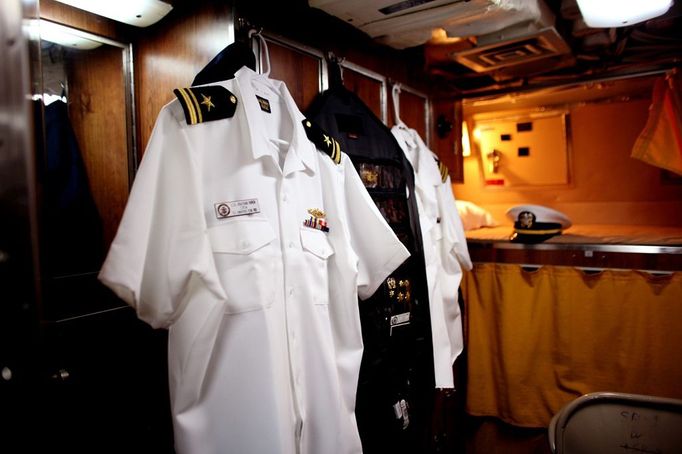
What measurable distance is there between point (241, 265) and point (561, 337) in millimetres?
2497

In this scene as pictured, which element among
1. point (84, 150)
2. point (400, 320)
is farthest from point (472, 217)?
point (84, 150)

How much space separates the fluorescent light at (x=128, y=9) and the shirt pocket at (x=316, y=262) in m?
1.12

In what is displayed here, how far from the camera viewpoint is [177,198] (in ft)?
4.88

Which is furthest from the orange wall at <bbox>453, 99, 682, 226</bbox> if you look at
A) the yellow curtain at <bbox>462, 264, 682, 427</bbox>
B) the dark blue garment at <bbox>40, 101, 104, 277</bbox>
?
the dark blue garment at <bbox>40, 101, 104, 277</bbox>

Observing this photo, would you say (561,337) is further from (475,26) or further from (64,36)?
(64,36)

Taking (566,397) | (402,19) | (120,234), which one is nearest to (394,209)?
(402,19)

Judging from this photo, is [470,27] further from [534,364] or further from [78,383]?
[78,383]

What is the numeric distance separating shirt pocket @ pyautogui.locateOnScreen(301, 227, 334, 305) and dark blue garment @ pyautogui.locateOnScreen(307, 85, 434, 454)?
0.43 m

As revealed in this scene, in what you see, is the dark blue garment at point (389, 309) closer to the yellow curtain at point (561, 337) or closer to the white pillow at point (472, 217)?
the yellow curtain at point (561, 337)

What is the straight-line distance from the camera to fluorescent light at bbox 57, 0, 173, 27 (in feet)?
6.15

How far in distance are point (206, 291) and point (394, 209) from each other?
1.26 metres

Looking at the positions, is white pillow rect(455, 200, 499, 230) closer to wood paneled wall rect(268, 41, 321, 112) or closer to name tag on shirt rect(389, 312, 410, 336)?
name tag on shirt rect(389, 312, 410, 336)

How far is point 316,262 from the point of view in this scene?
71.2 inches

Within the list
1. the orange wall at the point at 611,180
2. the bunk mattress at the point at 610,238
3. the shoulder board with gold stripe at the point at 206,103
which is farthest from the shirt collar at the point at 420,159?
the orange wall at the point at 611,180
